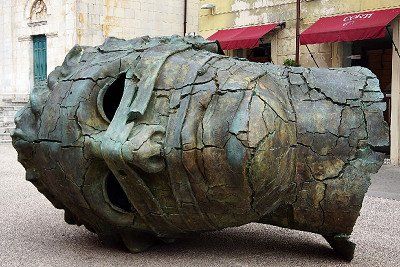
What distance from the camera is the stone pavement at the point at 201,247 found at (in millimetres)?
4234

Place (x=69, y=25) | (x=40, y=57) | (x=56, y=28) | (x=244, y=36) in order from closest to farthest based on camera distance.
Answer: (x=244, y=36) < (x=69, y=25) < (x=56, y=28) < (x=40, y=57)

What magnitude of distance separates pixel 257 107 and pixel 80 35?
14850 mm

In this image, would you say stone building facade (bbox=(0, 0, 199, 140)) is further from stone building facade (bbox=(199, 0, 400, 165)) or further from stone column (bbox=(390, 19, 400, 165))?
stone column (bbox=(390, 19, 400, 165))

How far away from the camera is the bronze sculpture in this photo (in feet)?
12.0

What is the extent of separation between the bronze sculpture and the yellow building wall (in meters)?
7.75

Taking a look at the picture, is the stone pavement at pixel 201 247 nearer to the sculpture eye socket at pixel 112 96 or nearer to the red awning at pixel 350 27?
the sculpture eye socket at pixel 112 96

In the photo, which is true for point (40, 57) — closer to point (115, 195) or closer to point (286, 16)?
point (286, 16)

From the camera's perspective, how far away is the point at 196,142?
3668mm

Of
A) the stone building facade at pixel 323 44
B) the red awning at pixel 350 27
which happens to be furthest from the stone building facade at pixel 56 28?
the red awning at pixel 350 27

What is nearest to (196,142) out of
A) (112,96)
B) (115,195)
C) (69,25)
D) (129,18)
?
(115,195)

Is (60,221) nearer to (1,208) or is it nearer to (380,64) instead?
(1,208)

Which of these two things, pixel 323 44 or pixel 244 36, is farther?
pixel 244 36

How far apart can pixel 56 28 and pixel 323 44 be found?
30.1ft

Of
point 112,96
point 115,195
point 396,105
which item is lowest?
point 115,195
